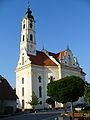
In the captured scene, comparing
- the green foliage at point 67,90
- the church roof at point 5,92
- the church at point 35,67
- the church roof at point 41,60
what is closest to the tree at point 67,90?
the green foliage at point 67,90

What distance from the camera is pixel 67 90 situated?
78.1 ft

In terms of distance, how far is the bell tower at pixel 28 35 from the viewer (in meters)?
64.2

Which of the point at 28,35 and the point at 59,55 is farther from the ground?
the point at 28,35

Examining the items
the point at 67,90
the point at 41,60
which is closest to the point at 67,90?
the point at 67,90

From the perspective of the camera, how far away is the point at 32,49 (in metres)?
64.8

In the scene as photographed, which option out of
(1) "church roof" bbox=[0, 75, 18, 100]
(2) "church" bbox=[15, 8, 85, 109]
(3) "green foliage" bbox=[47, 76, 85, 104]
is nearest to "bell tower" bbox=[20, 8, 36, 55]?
(2) "church" bbox=[15, 8, 85, 109]

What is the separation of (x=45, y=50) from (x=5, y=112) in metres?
34.1

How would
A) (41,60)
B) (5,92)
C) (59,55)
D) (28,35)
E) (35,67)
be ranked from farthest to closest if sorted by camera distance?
(59,55), (28,35), (41,60), (35,67), (5,92)

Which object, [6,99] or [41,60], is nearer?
[6,99]

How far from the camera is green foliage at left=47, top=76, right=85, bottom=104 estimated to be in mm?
23875

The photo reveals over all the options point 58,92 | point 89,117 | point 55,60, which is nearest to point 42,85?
point 55,60

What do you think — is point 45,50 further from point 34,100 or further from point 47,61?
point 34,100

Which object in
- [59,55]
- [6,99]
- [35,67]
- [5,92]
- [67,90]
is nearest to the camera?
[67,90]

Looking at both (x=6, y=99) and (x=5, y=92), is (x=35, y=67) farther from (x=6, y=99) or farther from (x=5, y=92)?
(x=6, y=99)
